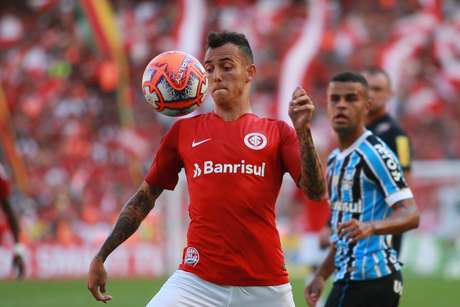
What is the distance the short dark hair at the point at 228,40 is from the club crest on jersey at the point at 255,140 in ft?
1.47

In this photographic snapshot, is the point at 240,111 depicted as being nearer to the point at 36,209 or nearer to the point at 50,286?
the point at 50,286

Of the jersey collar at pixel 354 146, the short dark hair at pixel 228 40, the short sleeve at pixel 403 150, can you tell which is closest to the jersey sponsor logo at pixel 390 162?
the jersey collar at pixel 354 146

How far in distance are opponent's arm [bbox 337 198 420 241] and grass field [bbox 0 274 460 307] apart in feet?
21.2

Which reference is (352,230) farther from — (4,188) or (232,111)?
(4,188)

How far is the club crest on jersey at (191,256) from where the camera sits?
4.76 meters

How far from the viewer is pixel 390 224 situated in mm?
4953

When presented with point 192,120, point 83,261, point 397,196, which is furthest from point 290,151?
point 83,261

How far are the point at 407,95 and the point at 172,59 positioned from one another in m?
17.8

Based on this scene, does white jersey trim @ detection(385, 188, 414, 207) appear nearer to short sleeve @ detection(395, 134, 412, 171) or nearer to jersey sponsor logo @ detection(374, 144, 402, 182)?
jersey sponsor logo @ detection(374, 144, 402, 182)

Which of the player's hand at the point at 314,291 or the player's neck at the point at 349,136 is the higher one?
the player's neck at the point at 349,136

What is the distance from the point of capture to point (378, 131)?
7039 millimetres

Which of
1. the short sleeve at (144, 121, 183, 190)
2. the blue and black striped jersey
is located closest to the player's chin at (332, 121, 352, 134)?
the blue and black striped jersey

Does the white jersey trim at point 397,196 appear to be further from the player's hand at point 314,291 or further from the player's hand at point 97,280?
the player's hand at point 97,280

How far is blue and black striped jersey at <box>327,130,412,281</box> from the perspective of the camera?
542cm
